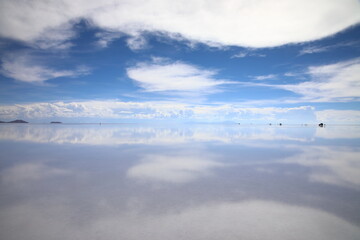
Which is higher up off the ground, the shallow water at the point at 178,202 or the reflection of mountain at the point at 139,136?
the reflection of mountain at the point at 139,136

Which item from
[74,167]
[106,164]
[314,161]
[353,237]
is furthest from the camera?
[314,161]

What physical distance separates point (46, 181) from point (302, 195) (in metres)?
12.7

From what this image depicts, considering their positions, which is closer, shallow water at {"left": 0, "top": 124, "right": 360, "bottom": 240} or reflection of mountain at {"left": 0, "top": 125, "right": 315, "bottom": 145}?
shallow water at {"left": 0, "top": 124, "right": 360, "bottom": 240}

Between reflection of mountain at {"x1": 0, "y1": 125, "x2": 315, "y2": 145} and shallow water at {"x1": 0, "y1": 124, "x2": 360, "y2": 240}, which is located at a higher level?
reflection of mountain at {"x1": 0, "y1": 125, "x2": 315, "y2": 145}

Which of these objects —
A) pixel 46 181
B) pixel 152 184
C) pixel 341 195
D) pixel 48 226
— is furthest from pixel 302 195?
pixel 46 181

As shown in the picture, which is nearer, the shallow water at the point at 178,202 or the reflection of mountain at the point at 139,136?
the shallow water at the point at 178,202

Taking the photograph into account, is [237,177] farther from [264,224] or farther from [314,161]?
[314,161]

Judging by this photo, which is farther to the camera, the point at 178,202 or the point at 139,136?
the point at 139,136

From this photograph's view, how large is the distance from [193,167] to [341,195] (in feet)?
27.8

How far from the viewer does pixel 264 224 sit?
6828 mm

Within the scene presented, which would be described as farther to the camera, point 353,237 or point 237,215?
point 237,215

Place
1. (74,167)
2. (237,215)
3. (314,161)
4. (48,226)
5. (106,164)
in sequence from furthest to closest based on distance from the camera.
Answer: (314,161)
(106,164)
(74,167)
(237,215)
(48,226)

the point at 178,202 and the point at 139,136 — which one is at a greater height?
the point at 139,136

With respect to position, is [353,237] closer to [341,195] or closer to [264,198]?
[264,198]
